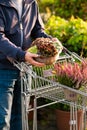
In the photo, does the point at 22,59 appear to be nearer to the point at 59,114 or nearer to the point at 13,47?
the point at 13,47

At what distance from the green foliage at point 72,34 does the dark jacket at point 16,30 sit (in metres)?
1.50

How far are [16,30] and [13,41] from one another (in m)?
0.11

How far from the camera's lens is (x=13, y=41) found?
3807 millimetres

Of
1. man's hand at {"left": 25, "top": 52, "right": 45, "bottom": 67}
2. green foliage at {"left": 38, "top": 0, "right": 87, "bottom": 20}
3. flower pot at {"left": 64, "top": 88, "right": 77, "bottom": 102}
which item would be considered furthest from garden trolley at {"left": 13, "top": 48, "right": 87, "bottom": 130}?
green foliage at {"left": 38, "top": 0, "right": 87, "bottom": 20}

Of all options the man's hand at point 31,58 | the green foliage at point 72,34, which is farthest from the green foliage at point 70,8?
the man's hand at point 31,58

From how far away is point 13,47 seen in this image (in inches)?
139

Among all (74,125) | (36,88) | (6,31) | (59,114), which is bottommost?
(59,114)

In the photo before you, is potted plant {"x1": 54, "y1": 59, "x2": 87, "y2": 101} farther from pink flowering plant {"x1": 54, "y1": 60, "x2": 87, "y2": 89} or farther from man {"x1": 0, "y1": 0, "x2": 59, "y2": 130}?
man {"x1": 0, "y1": 0, "x2": 59, "y2": 130}

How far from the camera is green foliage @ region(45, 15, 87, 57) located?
557 centimetres

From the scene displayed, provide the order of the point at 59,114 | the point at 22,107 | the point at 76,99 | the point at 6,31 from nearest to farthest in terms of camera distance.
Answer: the point at 76,99 → the point at 6,31 → the point at 22,107 → the point at 59,114

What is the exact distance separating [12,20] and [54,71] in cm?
55

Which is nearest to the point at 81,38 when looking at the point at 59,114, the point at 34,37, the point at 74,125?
the point at 59,114

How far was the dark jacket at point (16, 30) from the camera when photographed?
355 centimetres

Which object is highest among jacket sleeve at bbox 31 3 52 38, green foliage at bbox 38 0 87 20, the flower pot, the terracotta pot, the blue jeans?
jacket sleeve at bbox 31 3 52 38
